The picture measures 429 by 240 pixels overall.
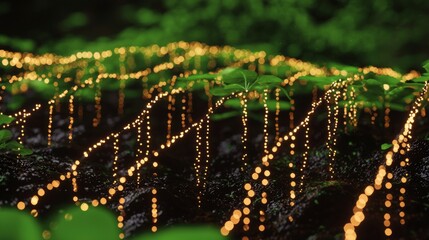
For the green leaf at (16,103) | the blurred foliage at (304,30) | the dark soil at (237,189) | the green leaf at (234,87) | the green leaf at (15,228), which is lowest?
the dark soil at (237,189)

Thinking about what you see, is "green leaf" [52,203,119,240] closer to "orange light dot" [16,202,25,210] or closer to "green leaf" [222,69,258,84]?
"orange light dot" [16,202,25,210]

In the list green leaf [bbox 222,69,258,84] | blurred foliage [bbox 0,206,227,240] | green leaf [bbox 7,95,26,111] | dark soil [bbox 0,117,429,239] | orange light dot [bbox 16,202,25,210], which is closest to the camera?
blurred foliage [bbox 0,206,227,240]

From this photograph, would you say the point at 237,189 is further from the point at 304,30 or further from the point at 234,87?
the point at 304,30

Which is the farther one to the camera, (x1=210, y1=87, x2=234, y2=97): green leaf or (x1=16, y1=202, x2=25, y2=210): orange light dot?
(x1=210, y1=87, x2=234, y2=97): green leaf

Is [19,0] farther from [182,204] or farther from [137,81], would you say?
[182,204]

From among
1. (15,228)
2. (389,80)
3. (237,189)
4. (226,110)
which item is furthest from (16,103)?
(389,80)

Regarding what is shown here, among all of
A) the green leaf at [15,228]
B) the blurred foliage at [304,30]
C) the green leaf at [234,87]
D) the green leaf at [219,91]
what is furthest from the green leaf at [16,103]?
the green leaf at [15,228]

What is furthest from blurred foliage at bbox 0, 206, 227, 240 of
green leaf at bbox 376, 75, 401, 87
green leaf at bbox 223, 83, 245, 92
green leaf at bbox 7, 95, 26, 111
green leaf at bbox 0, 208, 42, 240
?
green leaf at bbox 7, 95, 26, 111

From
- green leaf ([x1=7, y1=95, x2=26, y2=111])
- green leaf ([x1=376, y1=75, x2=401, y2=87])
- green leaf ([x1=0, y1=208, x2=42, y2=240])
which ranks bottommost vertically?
green leaf ([x1=0, y1=208, x2=42, y2=240])

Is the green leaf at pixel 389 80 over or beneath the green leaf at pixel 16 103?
over

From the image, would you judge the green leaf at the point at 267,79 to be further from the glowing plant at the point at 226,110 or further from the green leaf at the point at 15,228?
the green leaf at the point at 15,228

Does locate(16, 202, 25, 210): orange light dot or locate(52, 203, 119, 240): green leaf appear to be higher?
locate(52, 203, 119, 240): green leaf

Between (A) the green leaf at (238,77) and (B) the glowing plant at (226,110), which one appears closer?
(B) the glowing plant at (226,110)

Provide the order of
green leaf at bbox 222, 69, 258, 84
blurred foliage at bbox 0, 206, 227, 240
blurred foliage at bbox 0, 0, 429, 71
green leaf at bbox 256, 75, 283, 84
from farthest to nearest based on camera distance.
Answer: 1. blurred foliage at bbox 0, 0, 429, 71
2. green leaf at bbox 222, 69, 258, 84
3. green leaf at bbox 256, 75, 283, 84
4. blurred foliage at bbox 0, 206, 227, 240
